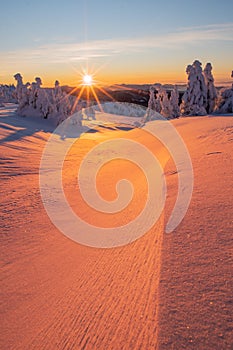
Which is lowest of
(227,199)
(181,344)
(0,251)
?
(0,251)

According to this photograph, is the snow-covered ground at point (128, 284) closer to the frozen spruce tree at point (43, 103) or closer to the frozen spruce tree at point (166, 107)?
the frozen spruce tree at point (43, 103)

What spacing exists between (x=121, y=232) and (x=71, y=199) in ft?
9.80

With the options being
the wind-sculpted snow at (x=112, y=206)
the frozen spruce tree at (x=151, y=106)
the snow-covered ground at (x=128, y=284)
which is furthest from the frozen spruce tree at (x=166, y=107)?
the snow-covered ground at (x=128, y=284)

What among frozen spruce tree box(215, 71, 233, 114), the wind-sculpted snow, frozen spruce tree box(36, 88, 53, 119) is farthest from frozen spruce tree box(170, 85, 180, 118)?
the wind-sculpted snow

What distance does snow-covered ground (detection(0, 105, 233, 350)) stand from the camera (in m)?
→ 2.48

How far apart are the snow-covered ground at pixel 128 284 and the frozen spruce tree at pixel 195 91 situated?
27031mm

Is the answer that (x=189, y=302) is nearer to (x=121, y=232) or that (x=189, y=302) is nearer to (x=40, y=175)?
(x=121, y=232)

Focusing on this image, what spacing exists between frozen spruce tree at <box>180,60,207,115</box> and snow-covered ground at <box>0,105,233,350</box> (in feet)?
88.7

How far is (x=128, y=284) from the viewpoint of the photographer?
3.37m

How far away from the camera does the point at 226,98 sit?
96.2 ft

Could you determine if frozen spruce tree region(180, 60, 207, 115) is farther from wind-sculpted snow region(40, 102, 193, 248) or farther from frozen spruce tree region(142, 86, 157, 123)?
wind-sculpted snow region(40, 102, 193, 248)

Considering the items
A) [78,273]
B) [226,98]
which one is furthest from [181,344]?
[226,98]

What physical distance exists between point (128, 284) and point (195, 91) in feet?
100

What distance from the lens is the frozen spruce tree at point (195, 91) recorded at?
98.2 ft
